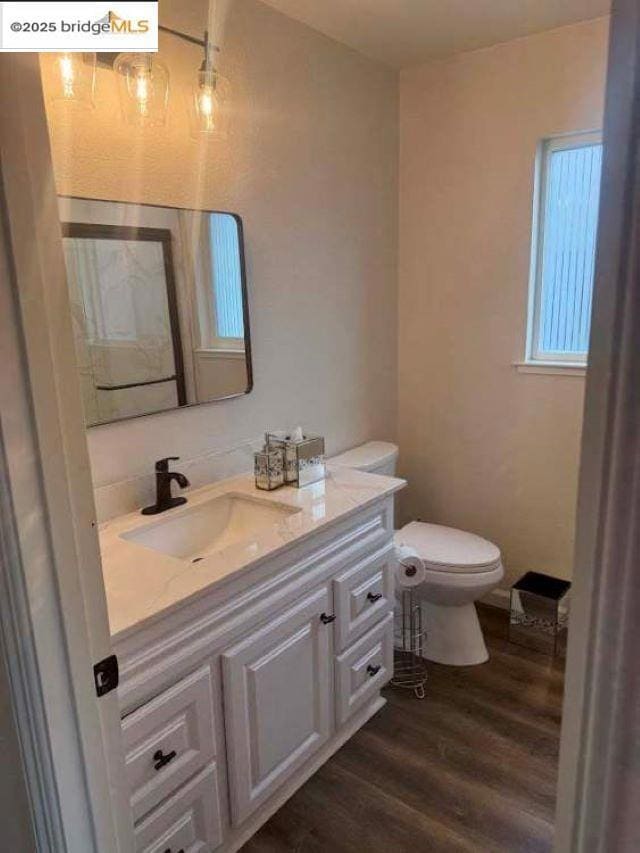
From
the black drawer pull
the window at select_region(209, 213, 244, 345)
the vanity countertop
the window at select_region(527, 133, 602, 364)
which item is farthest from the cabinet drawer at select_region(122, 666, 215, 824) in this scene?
the window at select_region(527, 133, 602, 364)

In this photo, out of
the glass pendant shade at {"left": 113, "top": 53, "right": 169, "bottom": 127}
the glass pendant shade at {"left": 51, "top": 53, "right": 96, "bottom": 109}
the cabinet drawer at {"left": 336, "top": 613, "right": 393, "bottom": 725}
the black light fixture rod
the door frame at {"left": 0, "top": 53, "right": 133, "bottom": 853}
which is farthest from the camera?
the cabinet drawer at {"left": 336, "top": 613, "right": 393, "bottom": 725}

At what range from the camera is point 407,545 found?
243cm

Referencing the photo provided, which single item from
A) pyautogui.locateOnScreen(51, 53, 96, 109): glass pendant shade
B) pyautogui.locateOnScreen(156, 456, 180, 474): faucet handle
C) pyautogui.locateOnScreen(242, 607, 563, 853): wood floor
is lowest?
pyautogui.locateOnScreen(242, 607, 563, 853): wood floor

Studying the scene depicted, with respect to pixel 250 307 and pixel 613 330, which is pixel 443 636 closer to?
pixel 250 307

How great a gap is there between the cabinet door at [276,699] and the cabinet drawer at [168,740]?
81mm

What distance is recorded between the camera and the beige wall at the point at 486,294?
2.37 metres

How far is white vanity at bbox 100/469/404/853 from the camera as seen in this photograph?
1.30 metres

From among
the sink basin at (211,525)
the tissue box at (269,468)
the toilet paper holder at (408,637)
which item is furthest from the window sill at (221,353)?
the toilet paper holder at (408,637)

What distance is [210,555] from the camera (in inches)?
65.3

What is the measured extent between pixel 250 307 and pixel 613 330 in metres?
1.78

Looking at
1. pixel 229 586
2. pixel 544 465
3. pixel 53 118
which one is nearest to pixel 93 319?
pixel 53 118

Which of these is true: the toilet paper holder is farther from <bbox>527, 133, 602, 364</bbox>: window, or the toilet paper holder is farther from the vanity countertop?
<bbox>527, 133, 602, 364</bbox>: window

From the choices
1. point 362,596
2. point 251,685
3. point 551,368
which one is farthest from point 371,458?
point 251,685

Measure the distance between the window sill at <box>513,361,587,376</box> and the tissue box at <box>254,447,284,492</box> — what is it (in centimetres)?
121
